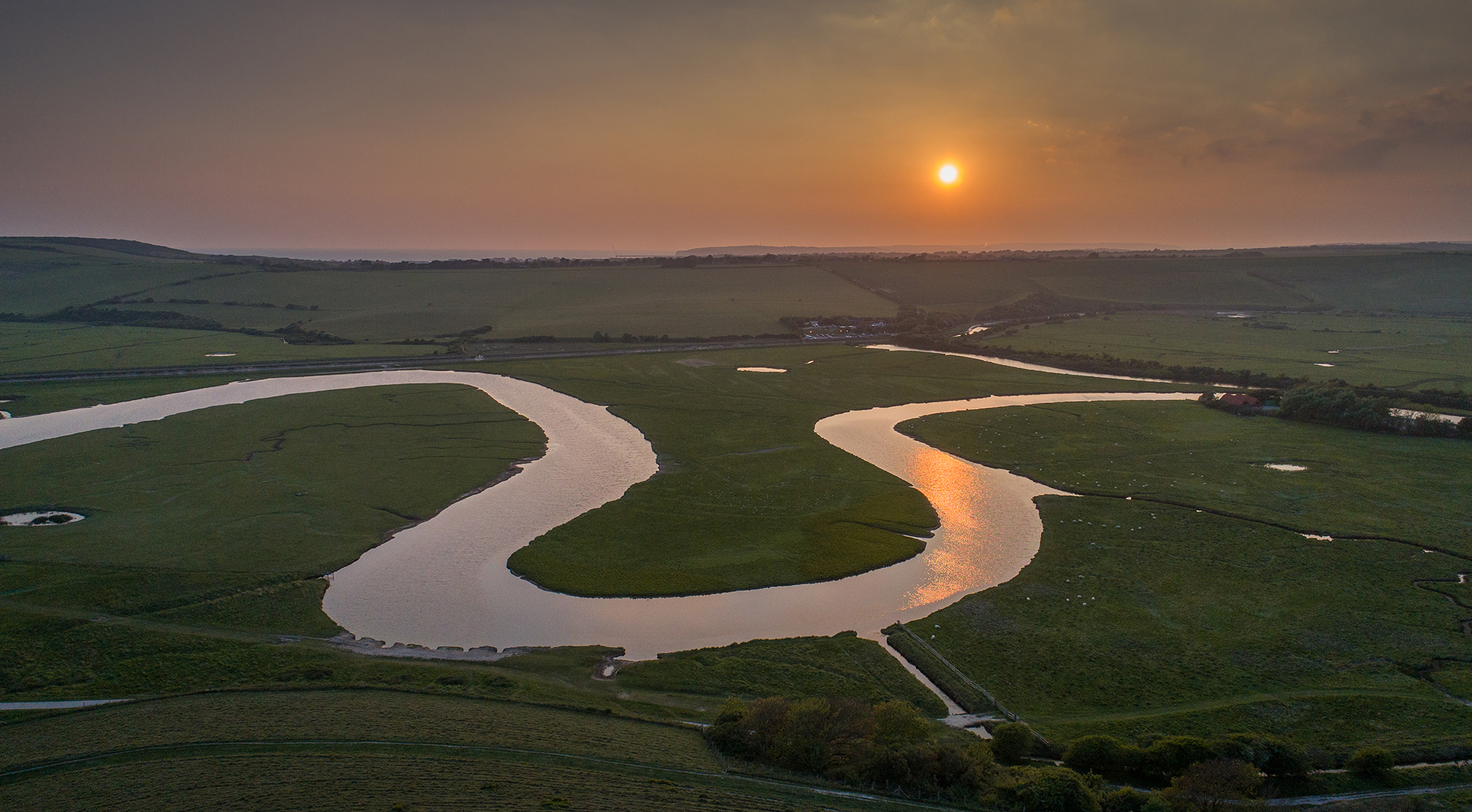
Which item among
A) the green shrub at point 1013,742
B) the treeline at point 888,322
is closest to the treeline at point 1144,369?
the treeline at point 888,322

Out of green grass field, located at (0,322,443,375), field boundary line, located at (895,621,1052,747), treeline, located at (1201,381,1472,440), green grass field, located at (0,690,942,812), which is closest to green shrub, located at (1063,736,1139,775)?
field boundary line, located at (895,621,1052,747)

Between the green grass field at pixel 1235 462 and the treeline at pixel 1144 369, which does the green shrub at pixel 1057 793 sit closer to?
the green grass field at pixel 1235 462

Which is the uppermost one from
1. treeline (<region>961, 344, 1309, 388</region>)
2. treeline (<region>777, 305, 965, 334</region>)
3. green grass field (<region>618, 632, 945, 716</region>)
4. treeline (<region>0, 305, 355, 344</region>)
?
treeline (<region>777, 305, 965, 334</region>)

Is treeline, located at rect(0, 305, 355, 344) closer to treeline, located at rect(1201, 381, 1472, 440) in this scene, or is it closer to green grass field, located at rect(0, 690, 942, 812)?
green grass field, located at rect(0, 690, 942, 812)

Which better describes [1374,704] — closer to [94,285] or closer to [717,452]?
[717,452]

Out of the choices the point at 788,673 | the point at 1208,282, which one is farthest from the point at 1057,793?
the point at 1208,282

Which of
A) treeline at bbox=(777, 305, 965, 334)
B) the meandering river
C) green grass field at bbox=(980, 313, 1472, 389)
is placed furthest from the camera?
treeline at bbox=(777, 305, 965, 334)
